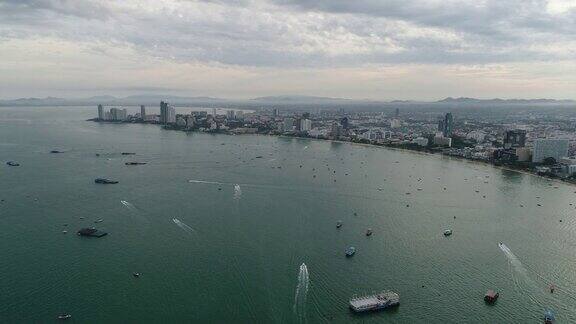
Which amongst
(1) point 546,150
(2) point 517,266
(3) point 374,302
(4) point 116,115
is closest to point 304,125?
(1) point 546,150

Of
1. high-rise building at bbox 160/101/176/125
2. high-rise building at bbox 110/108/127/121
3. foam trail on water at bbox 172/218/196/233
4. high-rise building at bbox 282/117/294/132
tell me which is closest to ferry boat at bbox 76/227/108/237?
foam trail on water at bbox 172/218/196/233

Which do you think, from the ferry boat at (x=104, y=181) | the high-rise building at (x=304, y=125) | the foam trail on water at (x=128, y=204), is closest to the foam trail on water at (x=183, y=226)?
the foam trail on water at (x=128, y=204)

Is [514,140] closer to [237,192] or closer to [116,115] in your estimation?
[237,192]

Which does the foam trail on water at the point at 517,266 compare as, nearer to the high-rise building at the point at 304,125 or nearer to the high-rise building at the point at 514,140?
the high-rise building at the point at 514,140

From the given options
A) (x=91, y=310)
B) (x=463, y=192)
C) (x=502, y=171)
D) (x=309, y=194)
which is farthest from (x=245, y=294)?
(x=502, y=171)

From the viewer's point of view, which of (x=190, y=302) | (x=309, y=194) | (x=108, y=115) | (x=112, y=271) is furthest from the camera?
(x=108, y=115)

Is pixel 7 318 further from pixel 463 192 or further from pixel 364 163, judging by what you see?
pixel 364 163

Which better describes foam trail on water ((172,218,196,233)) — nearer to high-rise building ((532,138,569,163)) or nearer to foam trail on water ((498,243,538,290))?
foam trail on water ((498,243,538,290))
